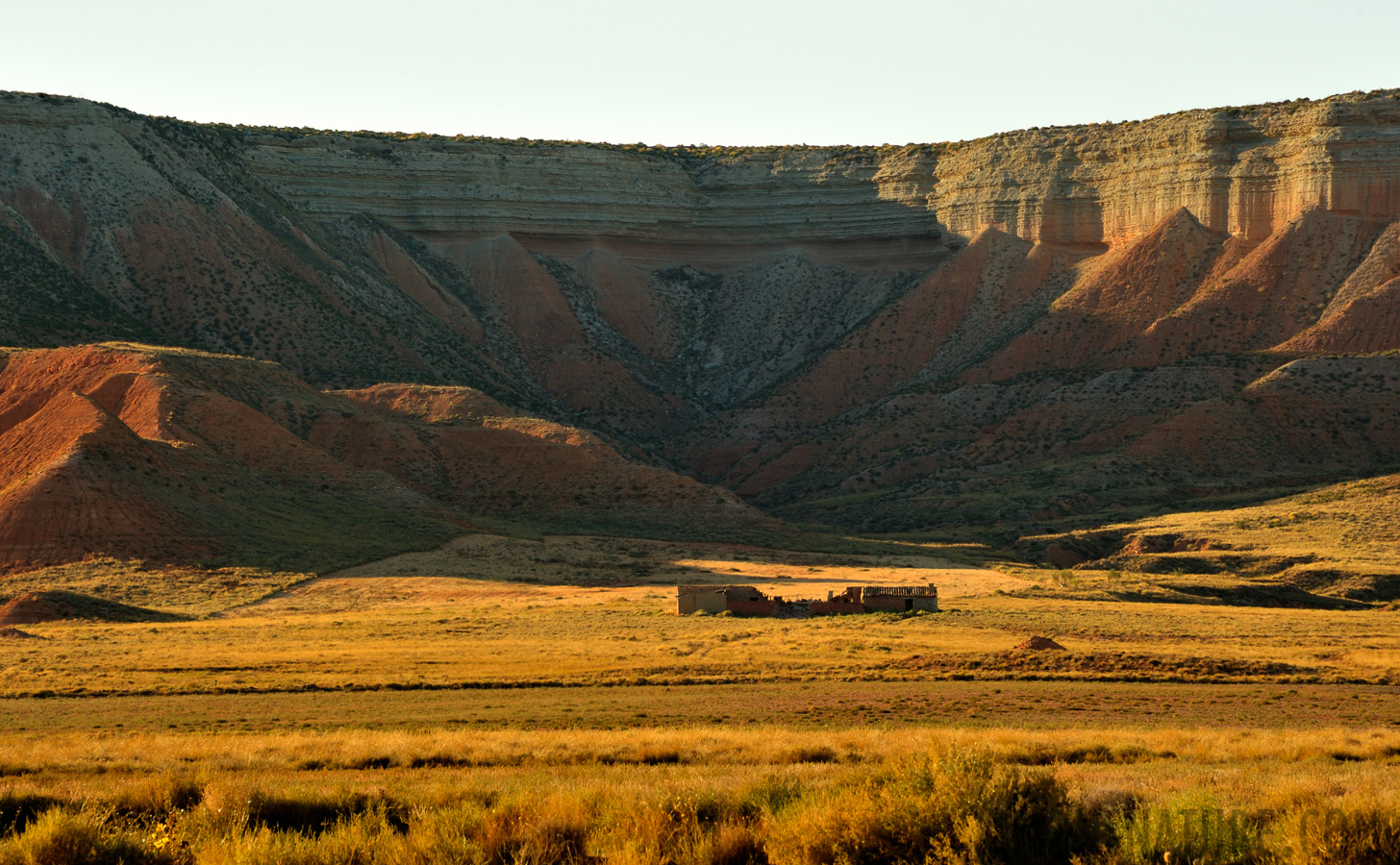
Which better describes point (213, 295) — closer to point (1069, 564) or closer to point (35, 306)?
point (35, 306)

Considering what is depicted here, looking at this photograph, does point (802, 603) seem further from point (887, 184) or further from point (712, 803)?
point (887, 184)

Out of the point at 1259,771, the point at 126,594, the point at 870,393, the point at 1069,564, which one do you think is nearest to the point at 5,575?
the point at 126,594

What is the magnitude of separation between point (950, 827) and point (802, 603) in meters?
31.8

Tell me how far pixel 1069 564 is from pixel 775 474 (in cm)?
3438

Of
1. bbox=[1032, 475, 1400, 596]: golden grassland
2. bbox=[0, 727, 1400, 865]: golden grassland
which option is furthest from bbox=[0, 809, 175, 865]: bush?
bbox=[1032, 475, 1400, 596]: golden grassland

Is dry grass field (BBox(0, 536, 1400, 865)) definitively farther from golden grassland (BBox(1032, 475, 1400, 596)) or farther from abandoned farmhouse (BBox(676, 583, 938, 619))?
golden grassland (BBox(1032, 475, 1400, 596))

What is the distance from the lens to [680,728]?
70.5ft

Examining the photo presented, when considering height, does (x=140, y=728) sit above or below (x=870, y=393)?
below

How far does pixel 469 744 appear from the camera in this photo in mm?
18578

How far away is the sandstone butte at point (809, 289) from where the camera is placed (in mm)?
78188

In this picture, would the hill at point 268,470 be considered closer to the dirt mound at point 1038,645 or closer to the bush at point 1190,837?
the dirt mound at point 1038,645

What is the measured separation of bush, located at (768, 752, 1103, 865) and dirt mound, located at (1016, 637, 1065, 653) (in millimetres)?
19589

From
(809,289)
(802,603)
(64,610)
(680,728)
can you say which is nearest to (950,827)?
(680,728)

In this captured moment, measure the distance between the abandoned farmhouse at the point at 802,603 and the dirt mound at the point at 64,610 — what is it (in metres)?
16.2
